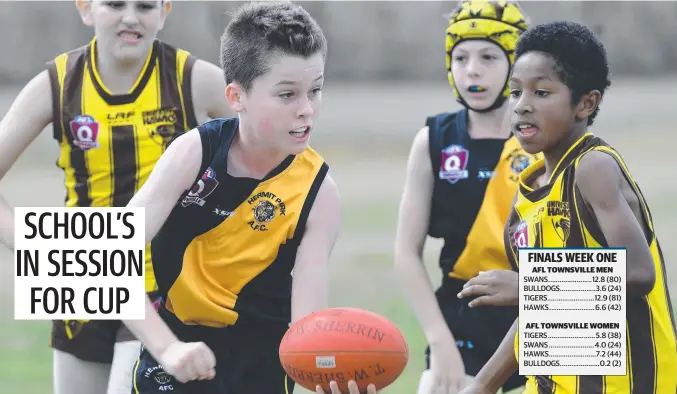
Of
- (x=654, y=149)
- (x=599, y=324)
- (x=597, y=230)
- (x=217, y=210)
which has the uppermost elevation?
(x=654, y=149)

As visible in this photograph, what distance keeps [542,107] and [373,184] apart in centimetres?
1281

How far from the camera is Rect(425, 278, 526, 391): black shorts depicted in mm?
5824

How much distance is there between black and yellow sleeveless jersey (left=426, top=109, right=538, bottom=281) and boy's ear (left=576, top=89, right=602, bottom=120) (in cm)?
125

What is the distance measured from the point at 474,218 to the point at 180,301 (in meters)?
1.61

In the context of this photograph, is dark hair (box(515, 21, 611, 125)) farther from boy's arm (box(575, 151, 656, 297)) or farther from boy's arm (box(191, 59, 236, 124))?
boy's arm (box(191, 59, 236, 124))

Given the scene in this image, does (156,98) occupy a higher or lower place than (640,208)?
higher

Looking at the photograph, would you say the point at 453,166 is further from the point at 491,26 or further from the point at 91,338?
the point at 91,338

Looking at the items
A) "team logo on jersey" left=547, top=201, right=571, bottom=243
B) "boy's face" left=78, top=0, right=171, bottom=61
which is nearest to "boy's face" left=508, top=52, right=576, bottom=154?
"team logo on jersey" left=547, top=201, right=571, bottom=243

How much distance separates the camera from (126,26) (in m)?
5.89

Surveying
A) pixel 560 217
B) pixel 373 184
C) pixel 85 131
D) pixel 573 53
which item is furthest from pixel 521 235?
pixel 373 184

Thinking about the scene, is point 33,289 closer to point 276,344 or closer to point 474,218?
point 276,344

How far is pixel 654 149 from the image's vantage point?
1958cm

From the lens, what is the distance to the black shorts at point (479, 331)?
5.82 m

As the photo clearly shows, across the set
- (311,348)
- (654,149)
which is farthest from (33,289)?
(654,149)
